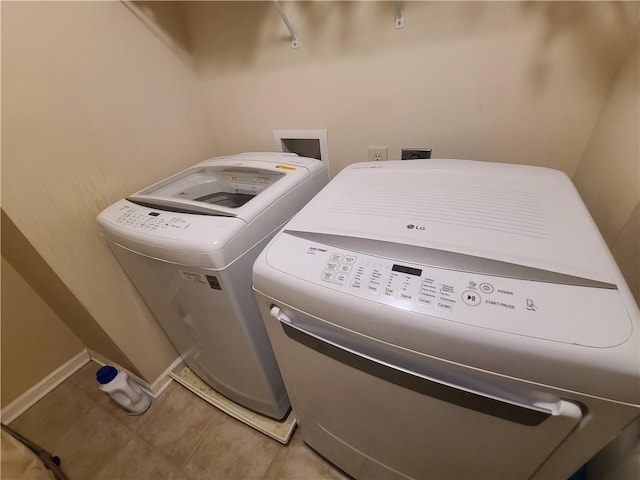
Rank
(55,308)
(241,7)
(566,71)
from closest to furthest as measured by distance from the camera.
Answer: (566,71)
(241,7)
(55,308)

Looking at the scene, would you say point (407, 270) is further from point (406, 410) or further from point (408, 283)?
point (406, 410)

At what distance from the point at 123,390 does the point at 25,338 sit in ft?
1.96

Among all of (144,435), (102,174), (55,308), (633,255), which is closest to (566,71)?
(633,255)

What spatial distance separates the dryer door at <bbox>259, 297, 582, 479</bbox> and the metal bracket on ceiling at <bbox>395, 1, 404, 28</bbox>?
0.92 meters

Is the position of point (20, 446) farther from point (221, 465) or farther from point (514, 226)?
point (514, 226)

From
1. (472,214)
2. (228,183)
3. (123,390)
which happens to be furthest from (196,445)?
(472,214)

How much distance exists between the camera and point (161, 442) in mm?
1142

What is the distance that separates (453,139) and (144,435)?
1.73 meters

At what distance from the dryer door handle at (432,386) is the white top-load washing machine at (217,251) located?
23cm

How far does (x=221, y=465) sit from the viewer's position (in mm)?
1052

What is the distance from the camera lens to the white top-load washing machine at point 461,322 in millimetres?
379

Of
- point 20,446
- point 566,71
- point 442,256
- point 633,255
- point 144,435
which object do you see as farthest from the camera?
point 144,435

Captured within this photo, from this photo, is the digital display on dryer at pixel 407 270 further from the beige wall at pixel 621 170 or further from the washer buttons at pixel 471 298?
the beige wall at pixel 621 170

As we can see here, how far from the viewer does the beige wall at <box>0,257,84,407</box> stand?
1.21m
